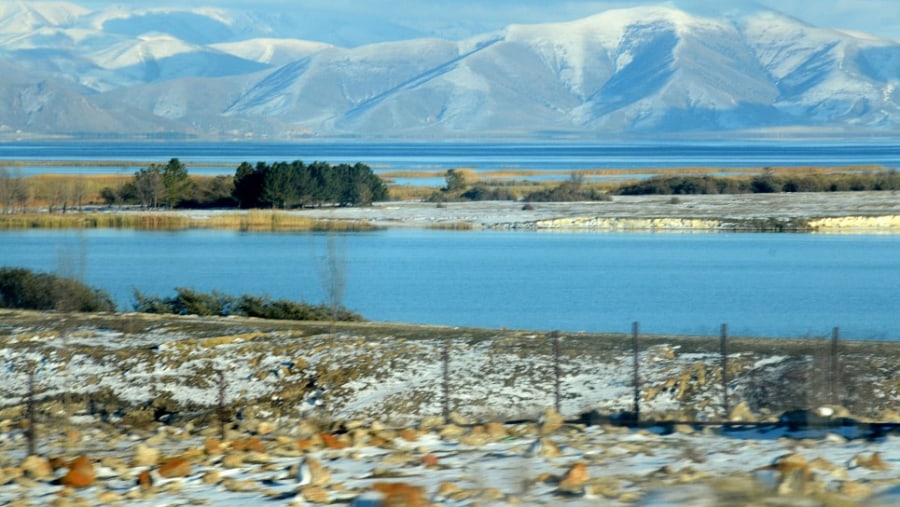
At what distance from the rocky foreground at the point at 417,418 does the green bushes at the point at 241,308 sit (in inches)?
139

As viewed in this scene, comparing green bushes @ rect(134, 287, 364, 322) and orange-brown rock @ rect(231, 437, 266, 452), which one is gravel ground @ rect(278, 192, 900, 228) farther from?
orange-brown rock @ rect(231, 437, 266, 452)

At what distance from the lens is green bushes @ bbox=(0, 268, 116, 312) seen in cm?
2769

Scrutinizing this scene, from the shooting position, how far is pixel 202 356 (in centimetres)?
2027

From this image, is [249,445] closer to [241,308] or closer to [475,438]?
[475,438]

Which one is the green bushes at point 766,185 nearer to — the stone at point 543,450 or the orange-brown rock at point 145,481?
the stone at point 543,450

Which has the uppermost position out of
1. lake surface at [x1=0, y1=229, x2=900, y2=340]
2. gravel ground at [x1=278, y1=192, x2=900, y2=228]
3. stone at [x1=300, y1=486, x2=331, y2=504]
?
gravel ground at [x1=278, y1=192, x2=900, y2=228]

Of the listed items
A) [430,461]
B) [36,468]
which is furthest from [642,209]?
[36,468]

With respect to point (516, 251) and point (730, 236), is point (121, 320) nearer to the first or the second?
point (516, 251)

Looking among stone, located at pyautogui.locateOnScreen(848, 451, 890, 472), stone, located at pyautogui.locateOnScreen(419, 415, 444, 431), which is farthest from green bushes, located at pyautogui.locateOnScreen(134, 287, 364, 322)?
stone, located at pyautogui.locateOnScreen(848, 451, 890, 472)

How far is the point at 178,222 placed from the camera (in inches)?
2571

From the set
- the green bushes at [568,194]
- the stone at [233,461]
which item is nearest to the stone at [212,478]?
the stone at [233,461]

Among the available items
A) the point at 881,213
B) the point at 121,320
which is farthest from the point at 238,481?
the point at 881,213

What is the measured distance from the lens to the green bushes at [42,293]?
27688 millimetres

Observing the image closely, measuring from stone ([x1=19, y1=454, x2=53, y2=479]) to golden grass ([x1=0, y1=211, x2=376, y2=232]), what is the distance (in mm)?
48796
